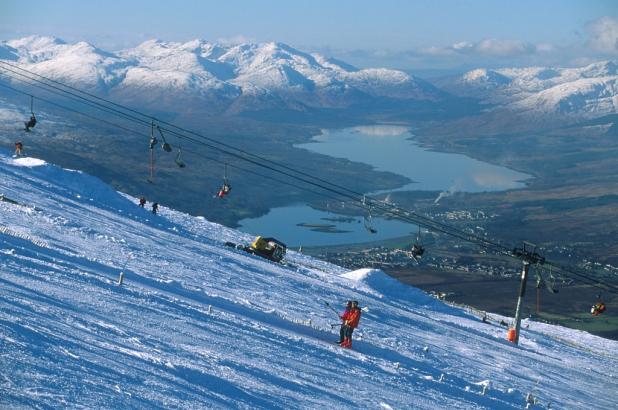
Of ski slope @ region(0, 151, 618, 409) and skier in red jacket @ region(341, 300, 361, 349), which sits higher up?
→ skier in red jacket @ region(341, 300, 361, 349)

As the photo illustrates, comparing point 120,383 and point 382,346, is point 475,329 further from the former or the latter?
point 120,383

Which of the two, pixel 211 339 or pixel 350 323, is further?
pixel 350 323

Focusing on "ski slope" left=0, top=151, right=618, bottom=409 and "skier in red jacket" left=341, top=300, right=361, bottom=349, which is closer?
"ski slope" left=0, top=151, right=618, bottom=409

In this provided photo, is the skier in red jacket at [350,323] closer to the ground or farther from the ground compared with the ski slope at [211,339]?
farther from the ground

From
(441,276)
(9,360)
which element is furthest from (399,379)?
(441,276)

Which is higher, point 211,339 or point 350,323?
point 350,323
